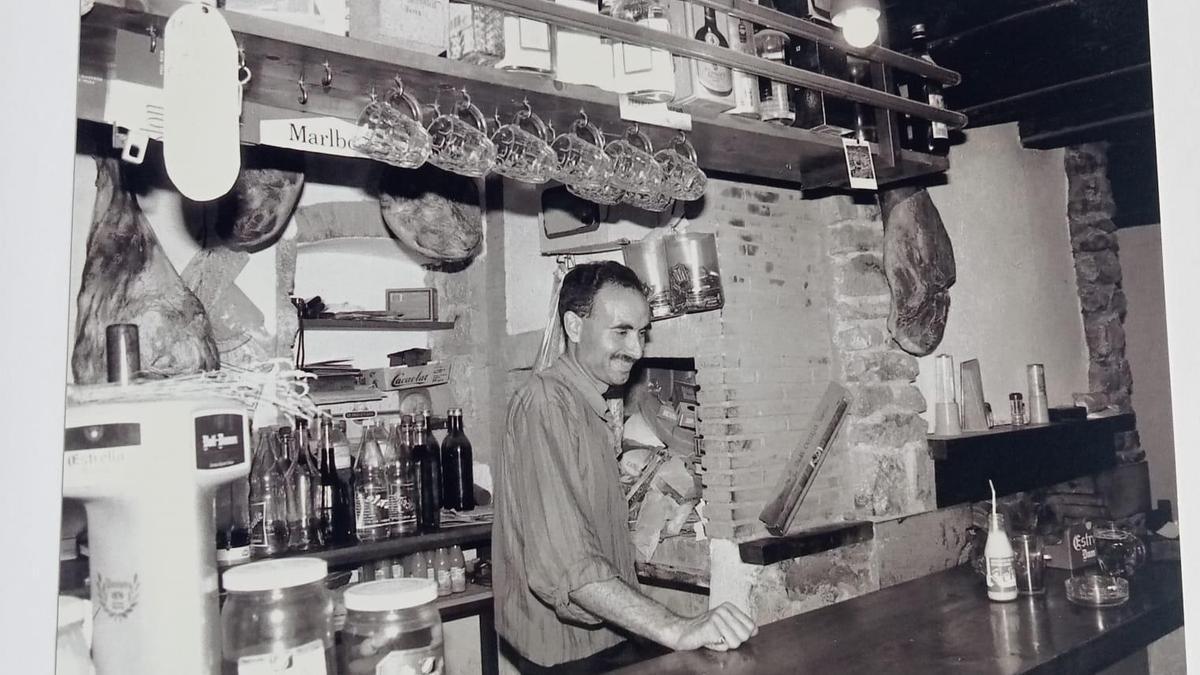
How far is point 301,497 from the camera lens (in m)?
1.98

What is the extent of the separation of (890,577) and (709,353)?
877mm

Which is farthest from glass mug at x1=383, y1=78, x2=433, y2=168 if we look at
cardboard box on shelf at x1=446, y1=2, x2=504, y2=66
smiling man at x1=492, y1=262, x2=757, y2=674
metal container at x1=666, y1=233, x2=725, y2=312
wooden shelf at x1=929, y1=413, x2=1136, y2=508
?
wooden shelf at x1=929, y1=413, x2=1136, y2=508

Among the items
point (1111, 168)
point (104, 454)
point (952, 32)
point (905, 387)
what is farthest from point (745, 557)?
point (104, 454)

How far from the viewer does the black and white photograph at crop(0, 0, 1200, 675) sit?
95 cm

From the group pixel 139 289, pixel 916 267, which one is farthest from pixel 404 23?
pixel 916 267

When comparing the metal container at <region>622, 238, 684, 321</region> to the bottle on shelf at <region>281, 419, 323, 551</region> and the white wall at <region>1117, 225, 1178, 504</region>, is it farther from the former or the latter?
the white wall at <region>1117, 225, 1178, 504</region>

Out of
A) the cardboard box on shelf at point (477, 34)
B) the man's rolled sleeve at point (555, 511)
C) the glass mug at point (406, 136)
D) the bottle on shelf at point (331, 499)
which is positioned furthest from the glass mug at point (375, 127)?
the bottle on shelf at point (331, 499)

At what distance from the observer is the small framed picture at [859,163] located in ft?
6.11

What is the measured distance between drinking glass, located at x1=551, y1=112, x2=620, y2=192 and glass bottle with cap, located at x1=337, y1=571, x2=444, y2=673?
31.1 inches

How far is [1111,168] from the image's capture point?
1637 millimetres

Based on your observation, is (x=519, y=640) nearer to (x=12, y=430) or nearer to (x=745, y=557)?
(x=745, y=557)

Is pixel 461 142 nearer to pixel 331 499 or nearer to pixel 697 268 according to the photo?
pixel 697 268

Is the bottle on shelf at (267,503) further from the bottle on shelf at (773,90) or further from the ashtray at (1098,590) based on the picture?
the ashtray at (1098,590)

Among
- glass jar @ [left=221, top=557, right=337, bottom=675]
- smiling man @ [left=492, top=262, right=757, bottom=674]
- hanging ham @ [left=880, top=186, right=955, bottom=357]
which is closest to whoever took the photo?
glass jar @ [left=221, top=557, right=337, bottom=675]
